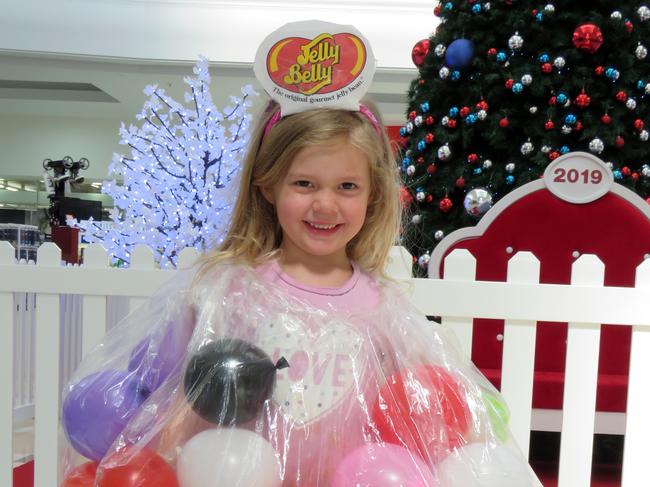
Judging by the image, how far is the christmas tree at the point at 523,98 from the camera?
8.25 feet

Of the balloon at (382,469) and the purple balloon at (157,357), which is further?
the purple balloon at (157,357)

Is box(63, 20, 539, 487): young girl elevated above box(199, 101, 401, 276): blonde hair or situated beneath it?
situated beneath

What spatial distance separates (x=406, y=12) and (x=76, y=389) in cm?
569

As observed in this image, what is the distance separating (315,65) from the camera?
4.01 ft

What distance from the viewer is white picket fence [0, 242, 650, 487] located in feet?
5.78

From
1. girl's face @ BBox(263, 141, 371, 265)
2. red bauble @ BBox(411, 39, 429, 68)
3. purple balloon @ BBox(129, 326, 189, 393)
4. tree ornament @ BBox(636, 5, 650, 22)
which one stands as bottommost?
purple balloon @ BBox(129, 326, 189, 393)

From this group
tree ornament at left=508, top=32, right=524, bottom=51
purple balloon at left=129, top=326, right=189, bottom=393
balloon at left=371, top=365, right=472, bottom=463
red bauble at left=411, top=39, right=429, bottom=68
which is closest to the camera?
balloon at left=371, top=365, right=472, bottom=463

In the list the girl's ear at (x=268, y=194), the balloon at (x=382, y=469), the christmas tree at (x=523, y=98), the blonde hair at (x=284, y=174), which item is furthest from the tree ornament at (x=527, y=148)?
the balloon at (x=382, y=469)

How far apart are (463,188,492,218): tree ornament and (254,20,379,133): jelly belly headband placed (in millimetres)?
1385

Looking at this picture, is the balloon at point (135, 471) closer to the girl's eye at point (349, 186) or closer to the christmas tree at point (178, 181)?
the girl's eye at point (349, 186)

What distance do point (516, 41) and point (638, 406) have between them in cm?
164

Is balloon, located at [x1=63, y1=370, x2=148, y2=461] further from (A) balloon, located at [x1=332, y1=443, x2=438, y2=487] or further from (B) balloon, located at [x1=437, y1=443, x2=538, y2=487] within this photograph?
(B) balloon, located at [x1=437, y1=443, x2=538, y2=487]

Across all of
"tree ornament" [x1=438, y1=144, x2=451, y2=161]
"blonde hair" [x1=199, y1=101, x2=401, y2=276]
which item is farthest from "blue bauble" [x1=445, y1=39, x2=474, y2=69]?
"blonde hair" [x1=199, y1=101, x2=401, y2=276]

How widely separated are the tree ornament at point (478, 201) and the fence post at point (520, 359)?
75 centimetres
